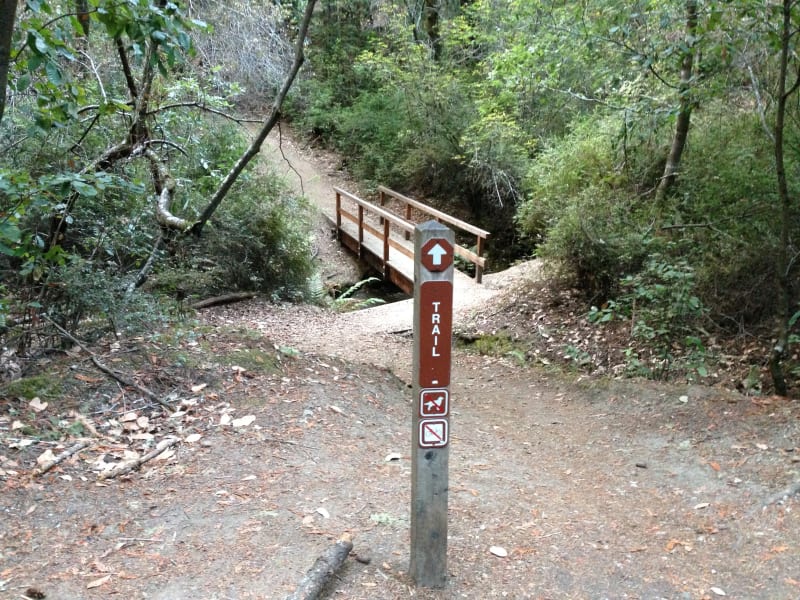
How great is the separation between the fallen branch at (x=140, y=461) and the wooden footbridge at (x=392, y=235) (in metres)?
7.51

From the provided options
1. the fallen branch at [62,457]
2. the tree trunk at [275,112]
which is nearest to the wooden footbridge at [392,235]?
the tree trunk at [275,112]

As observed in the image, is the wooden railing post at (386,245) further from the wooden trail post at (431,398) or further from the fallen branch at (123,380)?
the wooden trail post at (431,398)

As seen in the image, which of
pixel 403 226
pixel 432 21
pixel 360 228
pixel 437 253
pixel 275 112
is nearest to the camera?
pixel 437 253

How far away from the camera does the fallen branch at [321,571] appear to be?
2738 mm

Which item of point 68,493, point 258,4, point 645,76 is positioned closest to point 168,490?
point 68,493

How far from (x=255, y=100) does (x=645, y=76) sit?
10.0m

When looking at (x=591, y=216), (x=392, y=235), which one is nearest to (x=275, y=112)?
(x=591, y=216)

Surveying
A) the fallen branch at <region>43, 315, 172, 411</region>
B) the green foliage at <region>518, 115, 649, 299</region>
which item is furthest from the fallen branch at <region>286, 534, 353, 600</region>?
the green foliage at <region>518, 115, 649, 299</region>

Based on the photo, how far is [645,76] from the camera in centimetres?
845

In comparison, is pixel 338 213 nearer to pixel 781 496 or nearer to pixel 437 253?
pixel 781 496

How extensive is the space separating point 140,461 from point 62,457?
43 centimetres

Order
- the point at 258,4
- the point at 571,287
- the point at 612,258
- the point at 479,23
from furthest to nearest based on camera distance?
1. the point at 479,23
2. the point at 258,4
3. the point at 571,287
4. the point at 612,258

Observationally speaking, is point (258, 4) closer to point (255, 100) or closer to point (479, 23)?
point (255, 100)

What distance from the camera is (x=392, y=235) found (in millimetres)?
15664
